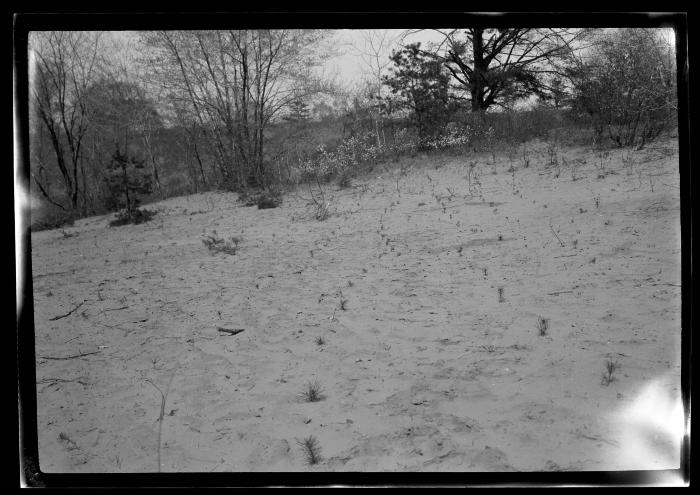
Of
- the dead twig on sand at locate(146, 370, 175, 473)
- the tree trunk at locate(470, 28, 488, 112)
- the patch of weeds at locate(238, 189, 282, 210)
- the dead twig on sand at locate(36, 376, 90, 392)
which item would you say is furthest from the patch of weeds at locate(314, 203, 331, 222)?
the tree trunk at locate(470, 28, 488, 112)

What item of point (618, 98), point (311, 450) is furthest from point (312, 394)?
point (618, 98)

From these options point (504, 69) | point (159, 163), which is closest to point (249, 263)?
point (504, 69)

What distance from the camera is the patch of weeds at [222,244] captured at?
5.65 meters

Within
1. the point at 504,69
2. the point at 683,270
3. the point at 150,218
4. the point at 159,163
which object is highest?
the point at 504,69

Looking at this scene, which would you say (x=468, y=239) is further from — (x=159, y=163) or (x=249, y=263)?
(x=159, y=163)

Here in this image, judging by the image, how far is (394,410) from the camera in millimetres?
2361

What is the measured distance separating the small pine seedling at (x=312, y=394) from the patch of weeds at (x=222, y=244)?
10.8ft

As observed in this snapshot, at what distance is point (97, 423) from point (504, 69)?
1189cm

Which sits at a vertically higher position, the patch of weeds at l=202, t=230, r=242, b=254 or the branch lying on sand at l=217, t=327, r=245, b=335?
the patch of weeds at l=202, t=230, r=242, b=254

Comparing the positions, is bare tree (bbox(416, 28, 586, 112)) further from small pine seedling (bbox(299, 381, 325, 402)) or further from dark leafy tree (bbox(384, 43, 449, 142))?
small pine seedling (bbox(299, 381, 325, 402))

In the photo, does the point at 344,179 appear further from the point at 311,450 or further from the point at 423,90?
the point at 311,450

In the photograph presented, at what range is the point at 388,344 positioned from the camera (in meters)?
3.10

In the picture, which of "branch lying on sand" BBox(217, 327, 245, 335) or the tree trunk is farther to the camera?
the tree trunk

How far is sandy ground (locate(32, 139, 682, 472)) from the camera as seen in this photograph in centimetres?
212
